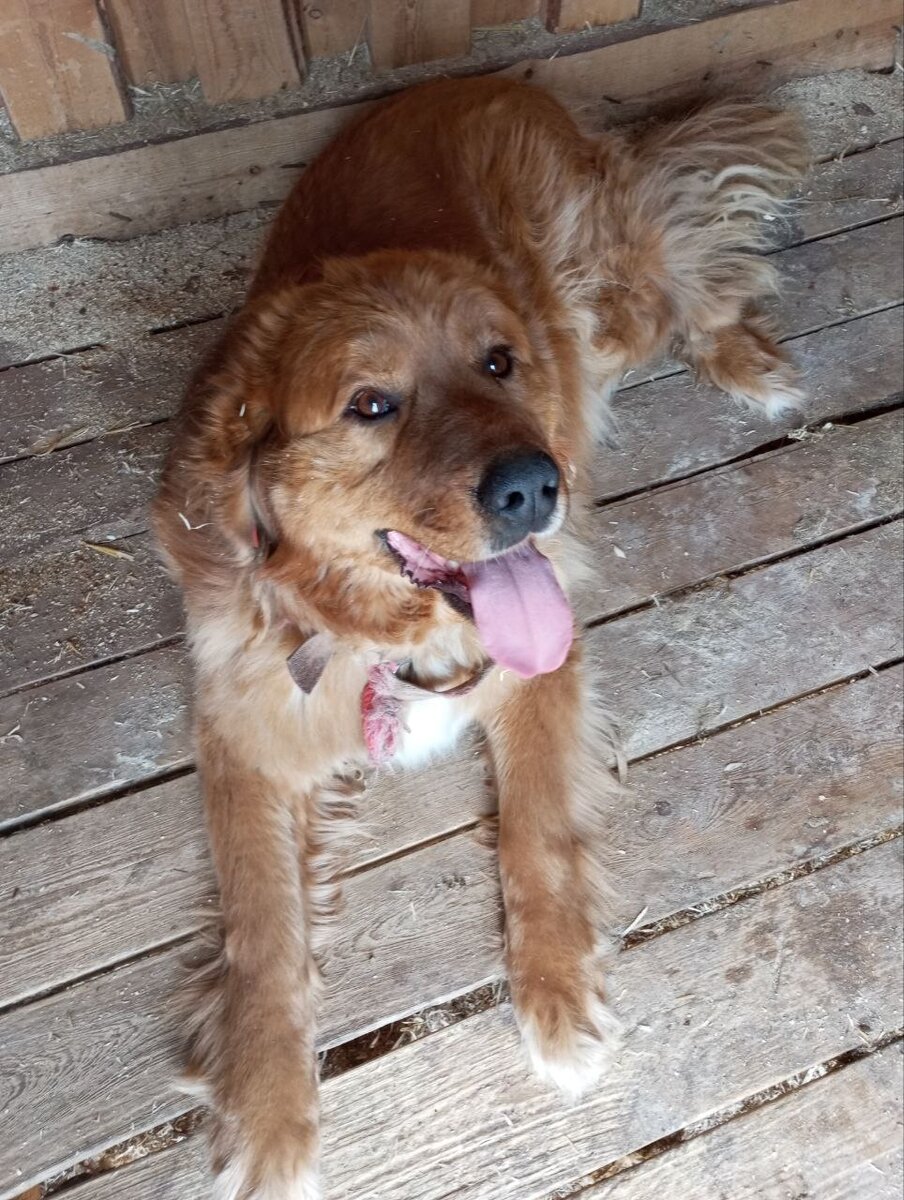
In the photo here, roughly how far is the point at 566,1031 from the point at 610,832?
47cm

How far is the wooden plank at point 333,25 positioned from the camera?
2.95m

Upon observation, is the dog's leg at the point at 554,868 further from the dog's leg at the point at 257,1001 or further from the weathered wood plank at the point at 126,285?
the weathered wood plank at the point at 126,285

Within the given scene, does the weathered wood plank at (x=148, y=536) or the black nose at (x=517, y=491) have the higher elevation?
the black nose at (x=517, y=491)

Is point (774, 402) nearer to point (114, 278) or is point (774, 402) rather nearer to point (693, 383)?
point (693, 383)

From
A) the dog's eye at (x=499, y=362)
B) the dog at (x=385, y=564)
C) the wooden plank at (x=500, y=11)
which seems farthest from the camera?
the wooden plank at (x=500, y=11)

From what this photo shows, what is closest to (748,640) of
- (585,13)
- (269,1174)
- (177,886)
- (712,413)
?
(712,413)

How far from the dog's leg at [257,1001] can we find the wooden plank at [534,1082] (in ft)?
0.34

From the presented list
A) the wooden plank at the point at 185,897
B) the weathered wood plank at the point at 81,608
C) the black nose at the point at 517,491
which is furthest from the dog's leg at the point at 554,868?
the weathered wood plank at the point at 81,608

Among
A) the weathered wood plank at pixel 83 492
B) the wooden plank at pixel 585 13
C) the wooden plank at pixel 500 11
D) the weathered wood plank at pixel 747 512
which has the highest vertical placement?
the wooden plank at pixel 500 11

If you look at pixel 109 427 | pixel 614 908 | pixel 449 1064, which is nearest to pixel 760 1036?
pixel 614 908

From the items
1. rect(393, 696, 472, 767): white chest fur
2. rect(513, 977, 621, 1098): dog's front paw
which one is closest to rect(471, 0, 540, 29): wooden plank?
rect(393, 696, 472, 767): white chest fur

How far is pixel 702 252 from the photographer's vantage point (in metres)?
2.95

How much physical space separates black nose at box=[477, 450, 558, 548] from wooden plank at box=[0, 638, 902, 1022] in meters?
0.85

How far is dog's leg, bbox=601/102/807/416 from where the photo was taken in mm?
2861
